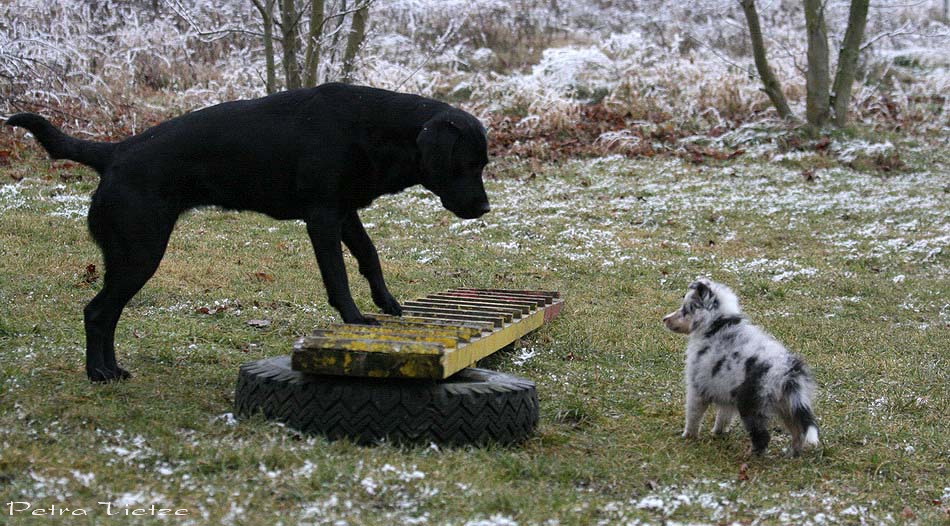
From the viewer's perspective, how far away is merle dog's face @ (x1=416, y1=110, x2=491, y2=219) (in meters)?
4.80

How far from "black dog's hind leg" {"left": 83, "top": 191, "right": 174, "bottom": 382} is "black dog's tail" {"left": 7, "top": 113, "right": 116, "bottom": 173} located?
0.75 ft

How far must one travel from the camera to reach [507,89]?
57.0 ft

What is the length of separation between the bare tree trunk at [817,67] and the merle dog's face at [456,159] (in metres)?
11.7

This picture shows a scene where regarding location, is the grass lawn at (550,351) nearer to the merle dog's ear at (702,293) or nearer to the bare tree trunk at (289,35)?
the merle dog's ear at (702,293)

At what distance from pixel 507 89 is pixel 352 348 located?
45.1 feet

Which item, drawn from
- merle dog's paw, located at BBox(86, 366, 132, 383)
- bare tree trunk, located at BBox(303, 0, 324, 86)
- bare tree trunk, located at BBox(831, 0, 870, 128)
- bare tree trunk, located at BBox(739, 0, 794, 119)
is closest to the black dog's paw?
merle dog's paw, located at BBox(86, 366, 132, 383)

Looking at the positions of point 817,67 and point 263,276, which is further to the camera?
point 817,67

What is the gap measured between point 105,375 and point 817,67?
43.2 ft

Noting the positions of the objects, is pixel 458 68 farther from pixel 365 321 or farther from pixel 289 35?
pixel 365 321

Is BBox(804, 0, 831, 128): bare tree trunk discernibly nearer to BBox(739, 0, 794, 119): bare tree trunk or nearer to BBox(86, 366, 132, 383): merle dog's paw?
BBox(739, 0, 794, 119): bare tree trunk

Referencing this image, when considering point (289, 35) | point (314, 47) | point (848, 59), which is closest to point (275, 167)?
point (289, 35)

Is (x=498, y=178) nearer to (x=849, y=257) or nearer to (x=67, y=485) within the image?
(x=849, y=257)

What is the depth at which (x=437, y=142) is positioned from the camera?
15.7 feet

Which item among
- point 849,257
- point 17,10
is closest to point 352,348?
point 849,257
